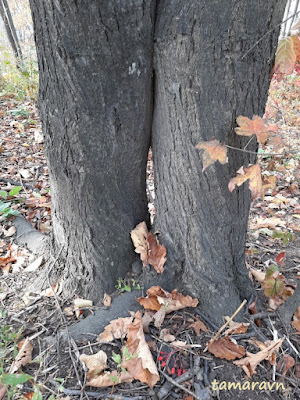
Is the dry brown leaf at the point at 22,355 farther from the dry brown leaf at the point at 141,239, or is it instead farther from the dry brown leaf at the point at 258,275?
the dry brown leaf at the point at 258,275

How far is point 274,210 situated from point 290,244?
73cm

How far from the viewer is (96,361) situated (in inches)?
55.9

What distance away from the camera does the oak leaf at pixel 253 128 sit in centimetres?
130

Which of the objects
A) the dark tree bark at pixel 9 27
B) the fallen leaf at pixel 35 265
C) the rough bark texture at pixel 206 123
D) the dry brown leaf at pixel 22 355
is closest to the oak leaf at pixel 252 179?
the rough bark texture at pixel 206 123

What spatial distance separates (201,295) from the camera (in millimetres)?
1669

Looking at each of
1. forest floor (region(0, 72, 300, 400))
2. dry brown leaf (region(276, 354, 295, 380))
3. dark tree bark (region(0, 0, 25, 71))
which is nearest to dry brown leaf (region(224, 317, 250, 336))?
forest floor (region(0, 72, 300, 400))

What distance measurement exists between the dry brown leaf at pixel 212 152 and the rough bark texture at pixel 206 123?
0.06m

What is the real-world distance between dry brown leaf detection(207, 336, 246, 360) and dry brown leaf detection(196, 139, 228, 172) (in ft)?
2.88

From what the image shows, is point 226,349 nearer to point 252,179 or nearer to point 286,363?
point 286,363

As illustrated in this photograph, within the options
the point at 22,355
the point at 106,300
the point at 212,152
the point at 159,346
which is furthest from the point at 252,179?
the point at 22,355

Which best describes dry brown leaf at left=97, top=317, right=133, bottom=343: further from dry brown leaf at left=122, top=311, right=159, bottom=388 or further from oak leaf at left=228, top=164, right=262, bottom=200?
oak leaf at left=228, top=164, right=262, bottom=200

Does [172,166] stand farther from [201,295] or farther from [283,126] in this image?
[283,126]

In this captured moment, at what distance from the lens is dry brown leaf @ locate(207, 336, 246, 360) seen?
4.81 feet

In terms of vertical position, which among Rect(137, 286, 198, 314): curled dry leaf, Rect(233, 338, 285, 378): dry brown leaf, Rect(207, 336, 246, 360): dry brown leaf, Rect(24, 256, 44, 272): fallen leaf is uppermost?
Rect(137, 286, 198, 314): curled dry leaf
